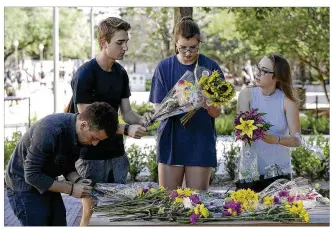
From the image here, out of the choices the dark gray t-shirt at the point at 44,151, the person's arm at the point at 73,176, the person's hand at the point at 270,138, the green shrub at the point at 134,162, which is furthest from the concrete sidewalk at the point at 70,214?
the person's hand at the point at 270,138

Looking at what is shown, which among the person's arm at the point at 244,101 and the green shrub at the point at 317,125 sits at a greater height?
the person's arm at the point at 244,101

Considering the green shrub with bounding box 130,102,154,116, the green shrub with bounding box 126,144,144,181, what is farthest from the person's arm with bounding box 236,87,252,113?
the green shrub with bounding box 130,102,154,116

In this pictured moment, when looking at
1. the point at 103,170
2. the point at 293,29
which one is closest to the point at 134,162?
the point at 103,170

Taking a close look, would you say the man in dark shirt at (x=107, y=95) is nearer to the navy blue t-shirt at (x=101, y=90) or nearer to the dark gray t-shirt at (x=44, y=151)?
the navy blue t-shirt at (x=101, y=90)

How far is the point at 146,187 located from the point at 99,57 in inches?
35.6

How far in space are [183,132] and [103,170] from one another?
0.57 m

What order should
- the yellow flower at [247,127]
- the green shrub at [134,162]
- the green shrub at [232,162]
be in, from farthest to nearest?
the green shrub at [232,162] < the green shrub at [134,162] < the yellow flower at [247,127]

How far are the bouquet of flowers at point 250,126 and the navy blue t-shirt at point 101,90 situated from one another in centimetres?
82

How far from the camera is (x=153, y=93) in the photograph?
4609 millimetres

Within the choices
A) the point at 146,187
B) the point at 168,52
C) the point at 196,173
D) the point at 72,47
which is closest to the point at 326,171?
the point at 196,173

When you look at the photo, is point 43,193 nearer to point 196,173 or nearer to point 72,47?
point 196,173

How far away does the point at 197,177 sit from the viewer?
4.51 meters

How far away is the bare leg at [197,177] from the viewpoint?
4.49 m
